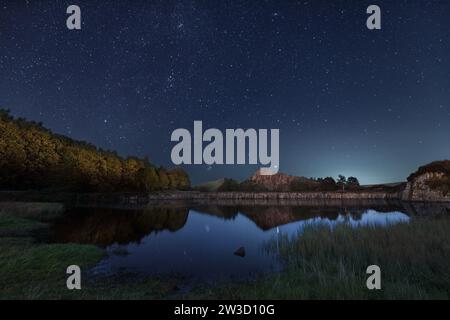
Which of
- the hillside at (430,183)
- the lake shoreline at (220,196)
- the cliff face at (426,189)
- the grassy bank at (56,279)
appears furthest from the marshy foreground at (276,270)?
the cliff face at (426,189)

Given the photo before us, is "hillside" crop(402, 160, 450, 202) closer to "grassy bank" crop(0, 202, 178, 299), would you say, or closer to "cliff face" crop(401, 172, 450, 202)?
"cliff face" crop(401, 172, 450, 202)

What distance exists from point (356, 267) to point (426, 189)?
106512 millimetres

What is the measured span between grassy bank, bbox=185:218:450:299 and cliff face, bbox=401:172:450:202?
8702 centimetres

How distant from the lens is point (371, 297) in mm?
10281

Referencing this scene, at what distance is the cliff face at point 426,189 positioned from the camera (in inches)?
3646

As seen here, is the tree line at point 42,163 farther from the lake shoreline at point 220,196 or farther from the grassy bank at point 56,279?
the grassy bank at point 56,279

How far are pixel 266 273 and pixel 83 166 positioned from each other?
248 ft

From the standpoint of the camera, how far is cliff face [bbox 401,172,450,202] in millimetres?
92619

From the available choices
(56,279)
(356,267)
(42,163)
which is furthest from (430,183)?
(56,279)

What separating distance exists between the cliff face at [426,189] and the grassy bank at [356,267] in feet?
285

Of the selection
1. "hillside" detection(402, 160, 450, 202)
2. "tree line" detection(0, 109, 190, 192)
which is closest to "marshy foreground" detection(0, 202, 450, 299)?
"tree line" detection(0, 109, 190, 192)
